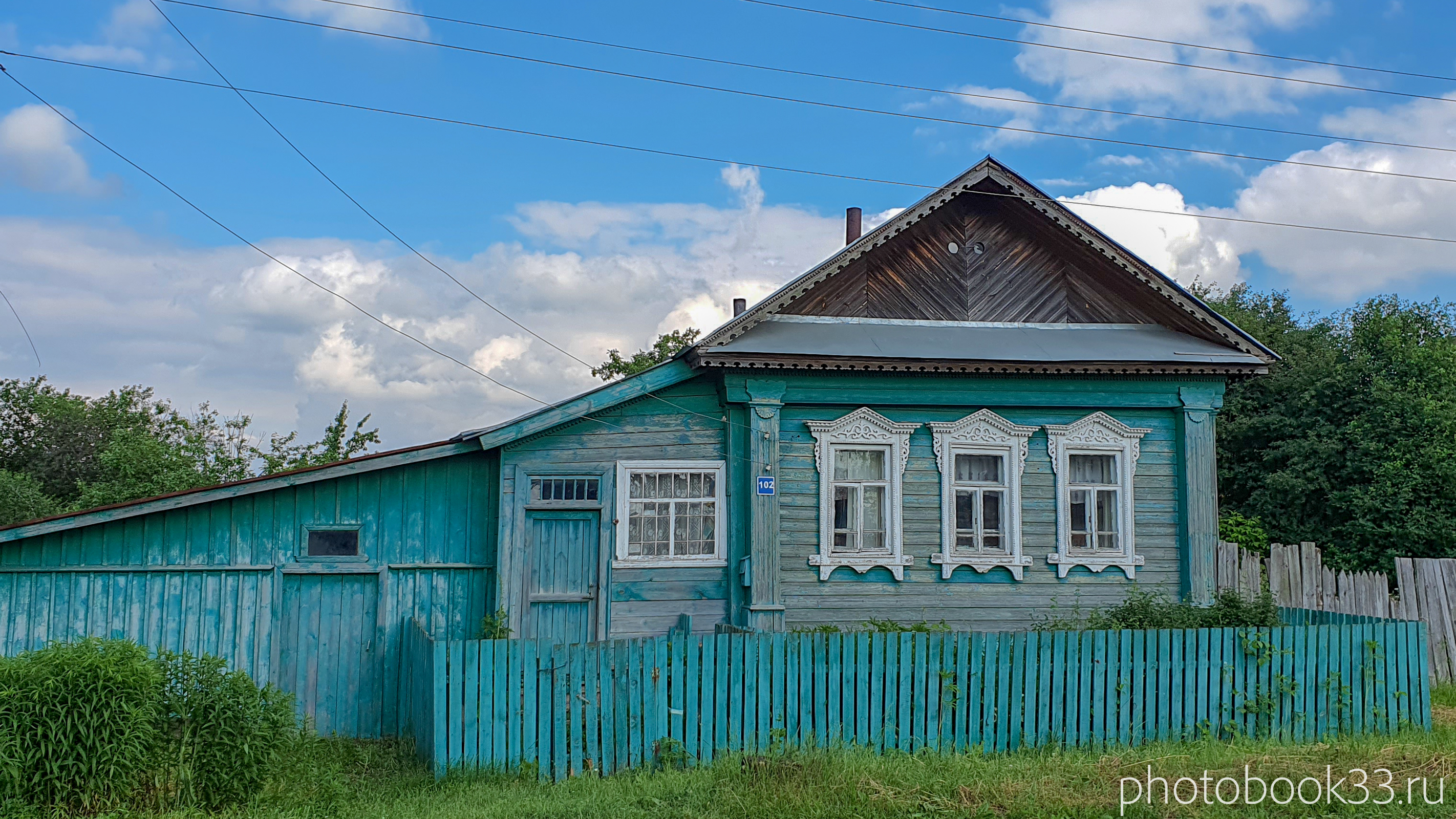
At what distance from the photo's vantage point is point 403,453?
1129cm

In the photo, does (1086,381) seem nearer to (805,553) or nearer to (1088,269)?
(1088,269)

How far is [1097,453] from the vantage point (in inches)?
508

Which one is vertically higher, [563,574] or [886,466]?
[886,466]

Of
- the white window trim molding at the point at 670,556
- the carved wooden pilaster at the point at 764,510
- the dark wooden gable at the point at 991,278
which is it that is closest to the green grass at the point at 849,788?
the carved wooden pilaster at the point at 764,510

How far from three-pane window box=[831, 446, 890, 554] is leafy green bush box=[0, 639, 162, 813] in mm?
7341

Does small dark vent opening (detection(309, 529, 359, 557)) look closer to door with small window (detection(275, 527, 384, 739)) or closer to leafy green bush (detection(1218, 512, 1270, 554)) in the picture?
door with small window (detection(275, 527, 384, 739))

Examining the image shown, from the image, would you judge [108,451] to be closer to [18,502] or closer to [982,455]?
[18,502]

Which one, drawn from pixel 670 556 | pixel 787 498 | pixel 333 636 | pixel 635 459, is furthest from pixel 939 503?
pixel 333 636

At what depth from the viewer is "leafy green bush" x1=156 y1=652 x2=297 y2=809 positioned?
7.35 m

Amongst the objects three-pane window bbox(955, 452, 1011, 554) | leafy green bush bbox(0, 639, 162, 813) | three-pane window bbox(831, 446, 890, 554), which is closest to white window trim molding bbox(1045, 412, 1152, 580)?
three-pane window bbox(955, 452, 1011, 554)

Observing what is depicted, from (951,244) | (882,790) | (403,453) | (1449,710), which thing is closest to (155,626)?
(403,453)

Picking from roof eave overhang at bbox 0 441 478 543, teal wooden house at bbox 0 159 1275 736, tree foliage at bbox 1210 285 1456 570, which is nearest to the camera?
roof eave overhang at bbox 0 441 478 543

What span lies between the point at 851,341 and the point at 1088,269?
3.62 meters

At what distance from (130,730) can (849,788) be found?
16.1 ft
